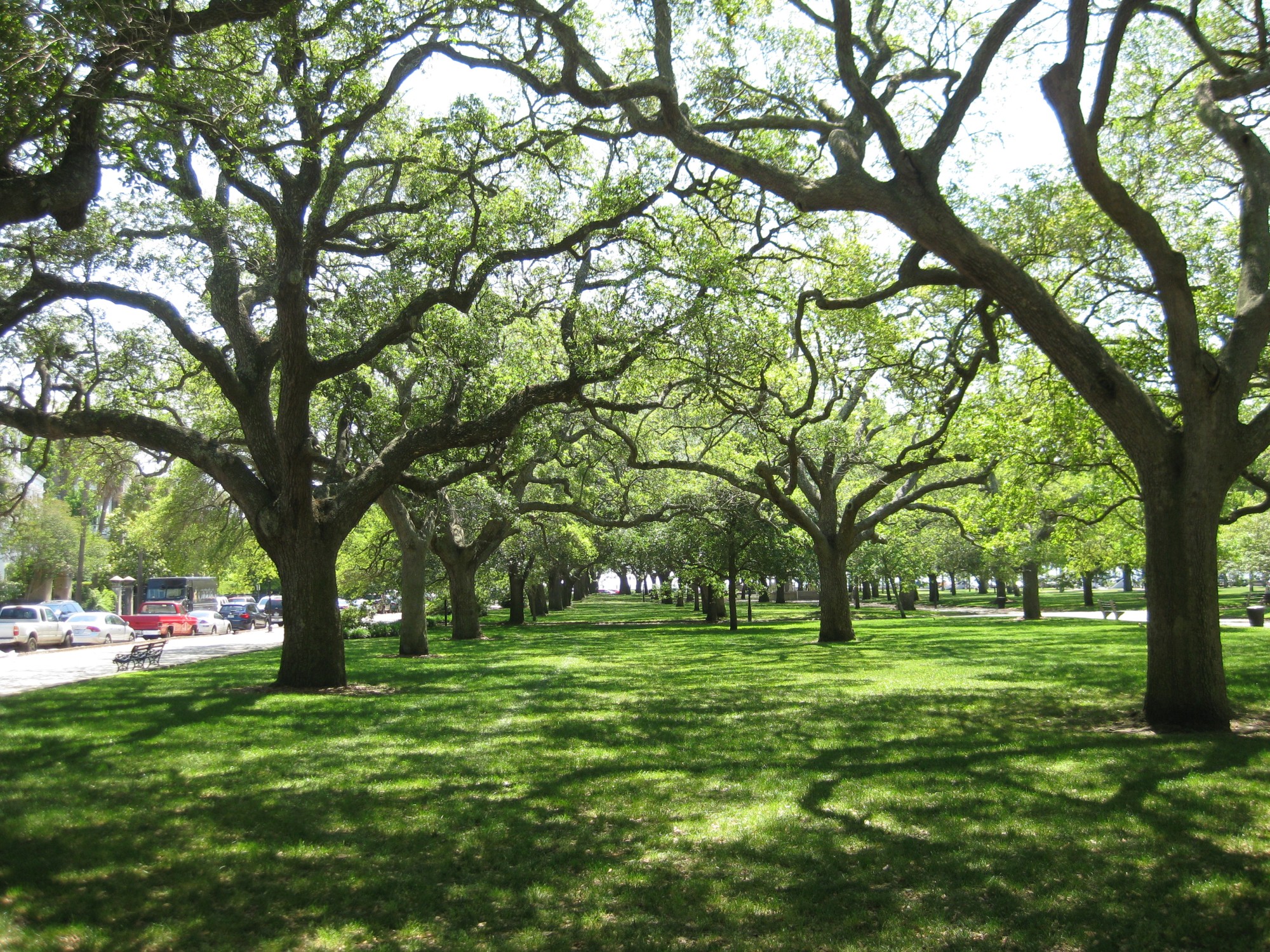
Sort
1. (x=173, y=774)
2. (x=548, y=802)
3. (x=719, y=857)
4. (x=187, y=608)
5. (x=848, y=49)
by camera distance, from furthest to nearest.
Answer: (x=187, y=608) → (x=848, y=49) → (x=173, y=774) → (x=548, y=802) → (x=719, y=857)

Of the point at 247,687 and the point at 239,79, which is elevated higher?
the point at 239,79

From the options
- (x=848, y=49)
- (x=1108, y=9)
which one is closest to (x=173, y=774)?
(x=848, y=49)

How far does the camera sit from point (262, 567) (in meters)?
51.6

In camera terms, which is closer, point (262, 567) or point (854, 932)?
point (854, 932)

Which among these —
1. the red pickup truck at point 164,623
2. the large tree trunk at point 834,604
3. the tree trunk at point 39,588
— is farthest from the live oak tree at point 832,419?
the tree trunk at point 39,588

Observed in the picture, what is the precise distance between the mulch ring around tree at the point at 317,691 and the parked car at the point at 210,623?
114 ft

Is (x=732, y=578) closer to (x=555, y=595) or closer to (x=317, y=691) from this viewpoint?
(x=317, y=691)

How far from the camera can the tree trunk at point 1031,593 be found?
3625 centimetres

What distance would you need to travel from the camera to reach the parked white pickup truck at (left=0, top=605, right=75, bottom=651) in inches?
1224

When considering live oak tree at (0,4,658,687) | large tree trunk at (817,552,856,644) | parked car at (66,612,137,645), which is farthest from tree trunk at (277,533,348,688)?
parked car at (66,612,137,645)

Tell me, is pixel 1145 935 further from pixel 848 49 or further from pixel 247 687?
pixel 247 687

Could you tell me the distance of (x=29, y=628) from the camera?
1241 inches

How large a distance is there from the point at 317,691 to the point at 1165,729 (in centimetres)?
1227

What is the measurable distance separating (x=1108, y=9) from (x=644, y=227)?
7.32m
